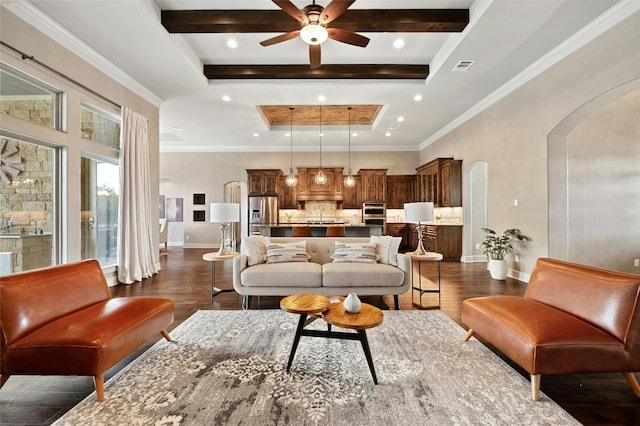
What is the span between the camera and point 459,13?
3330mm

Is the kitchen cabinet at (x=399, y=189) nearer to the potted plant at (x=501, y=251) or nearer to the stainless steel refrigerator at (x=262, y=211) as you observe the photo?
the stainless steel refrigerator at (x=262, y=211)

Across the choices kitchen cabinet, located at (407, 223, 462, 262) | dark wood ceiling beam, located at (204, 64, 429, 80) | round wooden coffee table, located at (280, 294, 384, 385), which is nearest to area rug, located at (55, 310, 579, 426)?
round wooden coffee table, located at (280, 294, 384, 385)

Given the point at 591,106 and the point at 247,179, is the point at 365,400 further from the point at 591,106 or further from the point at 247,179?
the point at 247,179

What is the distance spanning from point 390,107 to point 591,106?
3.21 m

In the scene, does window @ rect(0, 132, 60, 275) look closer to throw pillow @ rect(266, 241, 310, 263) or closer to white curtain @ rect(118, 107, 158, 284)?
white curtain @ rect(118, 107, 158, 284)

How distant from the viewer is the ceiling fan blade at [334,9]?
258cm

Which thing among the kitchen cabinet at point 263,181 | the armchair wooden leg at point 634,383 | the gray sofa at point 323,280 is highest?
the kitchen cabinet at point 263,181

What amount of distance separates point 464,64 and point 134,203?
566 centimetres

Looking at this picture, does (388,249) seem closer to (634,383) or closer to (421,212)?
(421,212)

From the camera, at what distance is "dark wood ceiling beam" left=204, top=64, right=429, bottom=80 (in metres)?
4.61

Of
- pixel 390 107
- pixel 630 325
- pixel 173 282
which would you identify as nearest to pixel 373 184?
pixel 390 107

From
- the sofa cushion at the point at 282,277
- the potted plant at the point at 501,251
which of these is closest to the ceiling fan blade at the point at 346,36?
the sofa cushion at the point at 282,277

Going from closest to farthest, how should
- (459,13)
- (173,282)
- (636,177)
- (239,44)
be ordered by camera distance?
(459,13)
(239,44)
(636,177)
(173,282)

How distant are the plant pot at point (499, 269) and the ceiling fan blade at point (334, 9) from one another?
15.1ft
